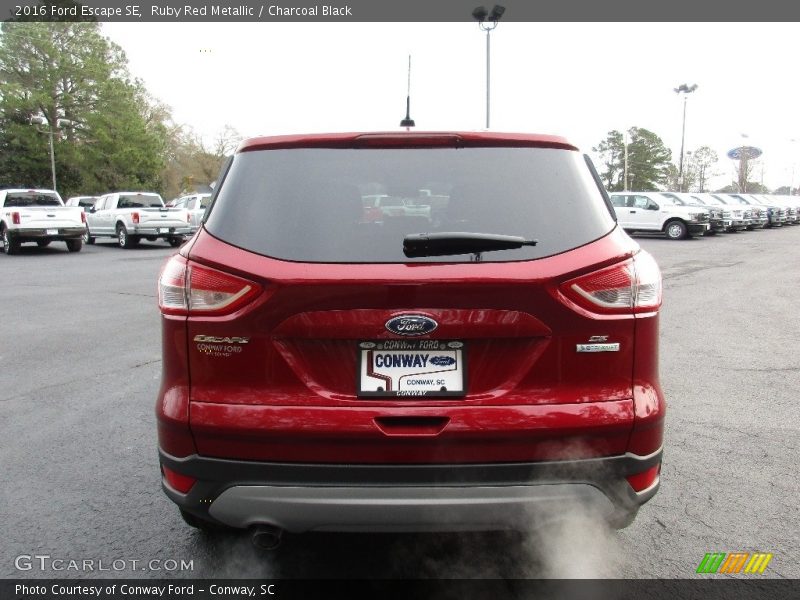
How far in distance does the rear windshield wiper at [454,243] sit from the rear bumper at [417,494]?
0.74 m

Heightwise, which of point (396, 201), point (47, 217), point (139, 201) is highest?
point (396, 201)

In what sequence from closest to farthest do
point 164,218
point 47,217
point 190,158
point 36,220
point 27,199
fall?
1. point 36,220
2. point 47,217
3. point 27,199
4. point 164,218
5. point 190,158

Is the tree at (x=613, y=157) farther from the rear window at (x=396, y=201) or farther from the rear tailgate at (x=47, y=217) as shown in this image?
the rear window at (x=396, y=201)

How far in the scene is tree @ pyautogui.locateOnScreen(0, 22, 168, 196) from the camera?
49.4m

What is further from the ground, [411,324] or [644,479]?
[411,324]

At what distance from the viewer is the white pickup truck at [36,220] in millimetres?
21438

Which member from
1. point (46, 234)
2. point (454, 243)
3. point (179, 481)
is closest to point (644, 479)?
point (454, 243)

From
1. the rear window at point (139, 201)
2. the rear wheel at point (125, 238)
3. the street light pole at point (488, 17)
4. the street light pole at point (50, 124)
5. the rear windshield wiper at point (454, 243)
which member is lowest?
the rear wheel at point (125, 238)

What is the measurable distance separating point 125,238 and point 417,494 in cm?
2409

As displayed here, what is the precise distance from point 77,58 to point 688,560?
2232 inches

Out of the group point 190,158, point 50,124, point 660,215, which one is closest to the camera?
point 660,215

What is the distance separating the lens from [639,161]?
115812 millimetres

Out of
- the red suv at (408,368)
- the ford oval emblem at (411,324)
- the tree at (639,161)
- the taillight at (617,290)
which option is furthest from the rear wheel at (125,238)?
the tree at (639,161)

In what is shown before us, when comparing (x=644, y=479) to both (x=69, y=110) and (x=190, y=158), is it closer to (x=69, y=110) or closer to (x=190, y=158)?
(x=69, y=110)
